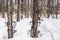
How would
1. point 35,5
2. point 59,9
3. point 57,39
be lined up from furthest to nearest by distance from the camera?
1. point 59,9
2. point 35,5
3. point 57,39

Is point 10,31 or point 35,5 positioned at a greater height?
point 35,5

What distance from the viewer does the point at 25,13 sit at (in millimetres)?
29516

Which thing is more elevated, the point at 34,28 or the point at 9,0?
the point at 9,0

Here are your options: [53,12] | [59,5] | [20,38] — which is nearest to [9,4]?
[20,38]

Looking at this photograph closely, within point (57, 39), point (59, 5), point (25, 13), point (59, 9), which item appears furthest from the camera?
point (59, 5)

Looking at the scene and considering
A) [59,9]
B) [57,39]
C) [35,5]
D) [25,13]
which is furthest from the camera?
[59,9]

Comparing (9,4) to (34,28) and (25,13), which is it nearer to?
(34,28)

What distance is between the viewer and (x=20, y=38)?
9469 mm

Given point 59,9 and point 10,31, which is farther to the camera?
point 59,9

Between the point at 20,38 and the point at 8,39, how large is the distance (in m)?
0.76

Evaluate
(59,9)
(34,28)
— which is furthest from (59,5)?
(34,28)

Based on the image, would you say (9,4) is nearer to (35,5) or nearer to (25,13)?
(35,5)

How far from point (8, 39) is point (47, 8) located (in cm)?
2117

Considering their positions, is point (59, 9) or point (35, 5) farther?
point (59, 9)
